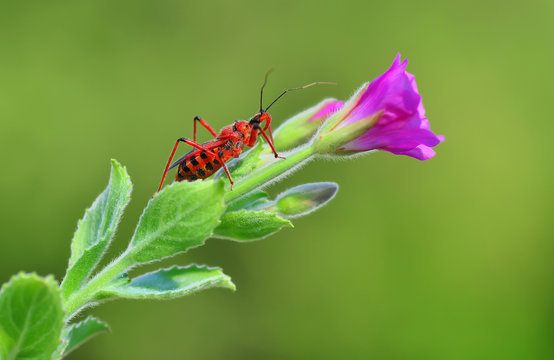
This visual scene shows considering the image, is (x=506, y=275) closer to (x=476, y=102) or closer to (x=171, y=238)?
(x=476, y=102)

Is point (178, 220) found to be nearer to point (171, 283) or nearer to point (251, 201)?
point (171, 283)

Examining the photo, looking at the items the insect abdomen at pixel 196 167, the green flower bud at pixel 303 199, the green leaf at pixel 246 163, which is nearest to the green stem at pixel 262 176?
the green leaf at pixel 246 163

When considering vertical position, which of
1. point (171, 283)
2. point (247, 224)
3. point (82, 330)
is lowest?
point (82, 330)

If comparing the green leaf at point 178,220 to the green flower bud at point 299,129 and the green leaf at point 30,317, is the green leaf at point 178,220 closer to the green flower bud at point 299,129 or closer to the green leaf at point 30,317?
the green leaf at point 30,317

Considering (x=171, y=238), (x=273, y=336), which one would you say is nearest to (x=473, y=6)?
(x=273, y=336)

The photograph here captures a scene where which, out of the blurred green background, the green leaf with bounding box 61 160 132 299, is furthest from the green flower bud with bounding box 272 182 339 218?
the blurred green background

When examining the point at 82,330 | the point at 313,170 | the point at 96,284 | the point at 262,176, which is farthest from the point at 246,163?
the point at 313,170
